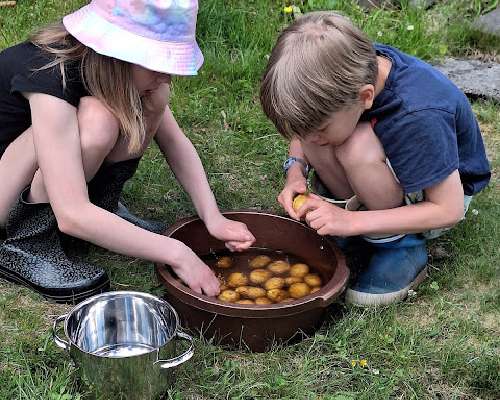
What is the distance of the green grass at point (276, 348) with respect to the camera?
202 cm

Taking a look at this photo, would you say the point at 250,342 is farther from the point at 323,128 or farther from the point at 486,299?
the point at 486,299

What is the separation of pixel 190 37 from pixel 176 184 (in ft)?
2.92

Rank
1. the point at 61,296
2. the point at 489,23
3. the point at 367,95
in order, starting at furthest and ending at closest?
the point at 489,23, the point at 61,296, the point at 367,95

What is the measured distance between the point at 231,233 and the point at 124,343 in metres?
0.46

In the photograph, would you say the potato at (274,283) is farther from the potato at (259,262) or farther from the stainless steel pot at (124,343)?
the stainless steel pot at (124,343)

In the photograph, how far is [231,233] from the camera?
7.85 ft

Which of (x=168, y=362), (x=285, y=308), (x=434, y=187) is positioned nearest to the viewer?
(x=168, y=362)

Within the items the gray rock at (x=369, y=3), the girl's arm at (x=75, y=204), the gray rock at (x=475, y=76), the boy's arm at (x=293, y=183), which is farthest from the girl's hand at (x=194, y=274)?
the gray rock at (x=369, y=3)

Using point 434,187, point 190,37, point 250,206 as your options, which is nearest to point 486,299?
point 434,187

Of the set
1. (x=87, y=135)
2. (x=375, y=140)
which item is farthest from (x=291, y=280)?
(x=87, y=135)

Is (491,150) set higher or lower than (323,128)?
lower

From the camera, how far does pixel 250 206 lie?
2852 millimetres

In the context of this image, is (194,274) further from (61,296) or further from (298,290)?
(61,296)

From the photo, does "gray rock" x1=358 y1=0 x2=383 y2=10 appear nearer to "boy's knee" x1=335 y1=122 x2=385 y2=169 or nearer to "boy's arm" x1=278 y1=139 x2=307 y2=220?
"boy's arm" x1=278 y1=139 x2=307 y2=220
